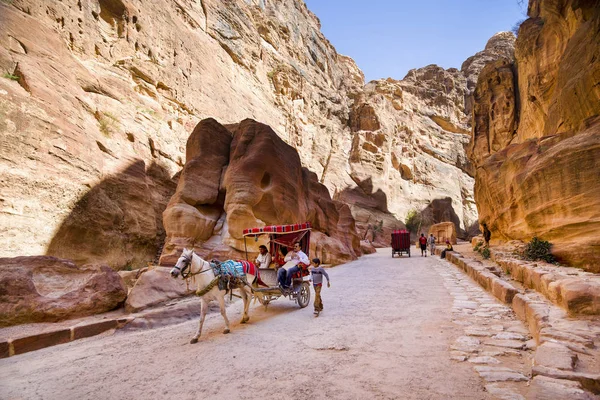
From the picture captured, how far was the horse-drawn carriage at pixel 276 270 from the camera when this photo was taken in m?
7.28

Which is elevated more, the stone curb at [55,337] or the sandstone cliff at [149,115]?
the sandstone cliff at [149,115]

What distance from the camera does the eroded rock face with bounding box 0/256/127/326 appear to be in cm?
592

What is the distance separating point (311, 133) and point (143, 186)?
3236cm

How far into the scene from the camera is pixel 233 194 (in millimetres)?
15953

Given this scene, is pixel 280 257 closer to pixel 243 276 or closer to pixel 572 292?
pixel 243 276

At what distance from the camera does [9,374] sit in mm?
4227

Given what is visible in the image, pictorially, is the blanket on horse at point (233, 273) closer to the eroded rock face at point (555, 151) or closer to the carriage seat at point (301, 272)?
the carriage seat at point (301, 272)

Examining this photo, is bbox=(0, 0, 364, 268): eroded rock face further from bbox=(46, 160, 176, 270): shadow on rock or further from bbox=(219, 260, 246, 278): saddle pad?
bbox=(219, 260, 246, 278): saddle pad

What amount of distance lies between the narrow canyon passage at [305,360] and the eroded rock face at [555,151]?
5.08 meters

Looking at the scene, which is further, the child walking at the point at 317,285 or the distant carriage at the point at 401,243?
the distant carriage at the point at 401,243

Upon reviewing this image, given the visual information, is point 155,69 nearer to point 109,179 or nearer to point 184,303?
point 109,179

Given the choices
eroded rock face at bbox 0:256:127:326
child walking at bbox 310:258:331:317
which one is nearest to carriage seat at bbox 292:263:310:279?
child walking at bbox 310:258:331:317

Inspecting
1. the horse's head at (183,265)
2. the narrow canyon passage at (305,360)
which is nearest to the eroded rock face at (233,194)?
the narrow canyon passage at (305,360)

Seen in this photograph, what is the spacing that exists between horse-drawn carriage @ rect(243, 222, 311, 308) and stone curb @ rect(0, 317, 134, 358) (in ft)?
10.1
